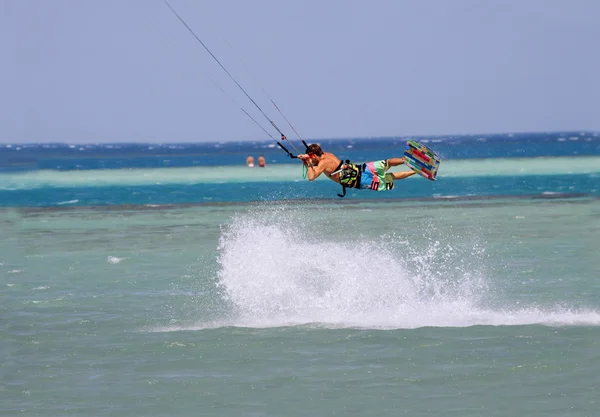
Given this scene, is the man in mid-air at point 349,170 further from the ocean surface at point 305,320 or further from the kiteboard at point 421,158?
the ocean surface at point 305,320

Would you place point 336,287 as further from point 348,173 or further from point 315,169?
point 315,169

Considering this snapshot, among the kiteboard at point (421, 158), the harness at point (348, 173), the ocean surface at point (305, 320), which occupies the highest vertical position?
the kiteboard at point (421, 158)

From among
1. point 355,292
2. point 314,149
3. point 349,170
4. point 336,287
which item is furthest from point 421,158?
point 336,287

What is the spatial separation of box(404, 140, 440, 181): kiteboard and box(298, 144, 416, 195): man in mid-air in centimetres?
18

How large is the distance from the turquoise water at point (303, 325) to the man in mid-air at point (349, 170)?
241 cm

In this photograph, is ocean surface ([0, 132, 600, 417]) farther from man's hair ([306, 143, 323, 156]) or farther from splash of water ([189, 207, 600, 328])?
man's hair ([306, 143, 323, 156])

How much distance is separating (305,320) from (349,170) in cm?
277

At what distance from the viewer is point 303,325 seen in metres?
16.8

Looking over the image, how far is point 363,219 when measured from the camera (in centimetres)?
3722

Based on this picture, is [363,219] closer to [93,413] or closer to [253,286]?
[253,286]

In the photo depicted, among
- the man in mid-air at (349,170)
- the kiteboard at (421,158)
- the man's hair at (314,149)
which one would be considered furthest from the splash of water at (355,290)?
the man's hair at (314,149)

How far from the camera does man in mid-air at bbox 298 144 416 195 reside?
1661 cm

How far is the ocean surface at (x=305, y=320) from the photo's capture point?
12695 mm

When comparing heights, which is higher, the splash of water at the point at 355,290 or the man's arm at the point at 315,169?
the man's arm at the point at 315,169
